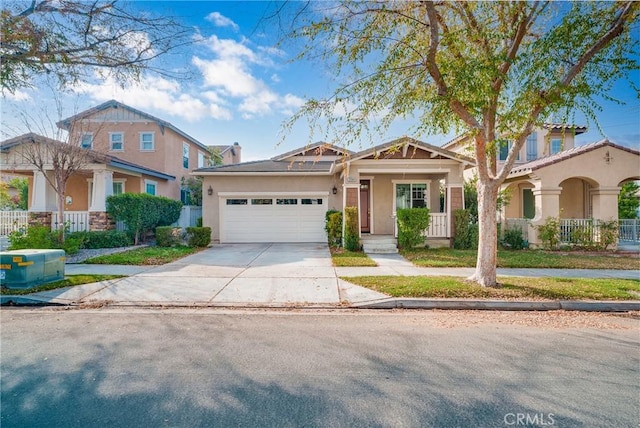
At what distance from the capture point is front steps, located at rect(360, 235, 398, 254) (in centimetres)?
1178

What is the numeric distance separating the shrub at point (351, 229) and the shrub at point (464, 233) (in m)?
3.99

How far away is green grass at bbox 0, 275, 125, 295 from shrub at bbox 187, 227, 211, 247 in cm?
533

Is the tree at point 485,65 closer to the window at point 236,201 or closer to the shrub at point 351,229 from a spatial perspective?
the shrub at point 351,229

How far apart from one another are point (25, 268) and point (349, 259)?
7916 millimetres

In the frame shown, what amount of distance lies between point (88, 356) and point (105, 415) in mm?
1387

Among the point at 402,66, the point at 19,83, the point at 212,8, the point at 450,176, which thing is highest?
the point at 212,8

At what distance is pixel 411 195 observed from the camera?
14.2 m

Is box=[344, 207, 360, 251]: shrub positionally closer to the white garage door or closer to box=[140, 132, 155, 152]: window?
the white garage door

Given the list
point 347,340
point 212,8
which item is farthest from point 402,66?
point 347,340

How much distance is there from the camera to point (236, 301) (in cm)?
579

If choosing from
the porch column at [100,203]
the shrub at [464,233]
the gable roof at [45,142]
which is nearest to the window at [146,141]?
the gable roof at [45,142]

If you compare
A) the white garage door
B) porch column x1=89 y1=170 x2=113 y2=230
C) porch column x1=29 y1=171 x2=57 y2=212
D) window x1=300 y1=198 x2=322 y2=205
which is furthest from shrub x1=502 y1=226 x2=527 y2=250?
porch column x1=29 y1=171 x2=57 y2=212

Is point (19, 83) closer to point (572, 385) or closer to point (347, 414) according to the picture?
point (347, 414)

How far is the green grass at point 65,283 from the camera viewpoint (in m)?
6.08
